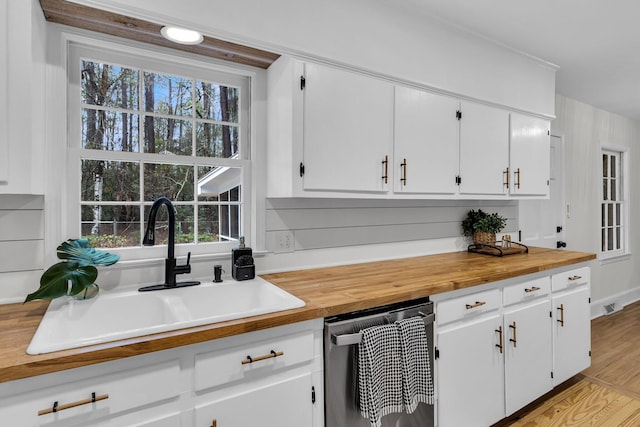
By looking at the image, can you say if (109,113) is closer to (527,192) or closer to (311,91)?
(311,91)

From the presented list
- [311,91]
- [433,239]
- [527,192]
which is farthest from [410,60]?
[527,192]

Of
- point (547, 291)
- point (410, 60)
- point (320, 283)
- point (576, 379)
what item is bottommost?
point (576, 379)

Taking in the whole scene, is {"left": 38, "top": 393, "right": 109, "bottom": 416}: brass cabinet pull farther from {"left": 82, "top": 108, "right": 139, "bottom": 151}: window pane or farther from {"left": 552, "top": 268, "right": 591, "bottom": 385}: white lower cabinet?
{"left": 552, "top": 268, "right": 591, "bottom": 385}: white lower cabinet

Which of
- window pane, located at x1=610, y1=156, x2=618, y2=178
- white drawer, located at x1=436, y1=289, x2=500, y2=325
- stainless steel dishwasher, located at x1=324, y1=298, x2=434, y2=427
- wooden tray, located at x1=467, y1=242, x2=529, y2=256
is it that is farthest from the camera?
window pane, located at x1=610, y1=156, x2=618, y2=178

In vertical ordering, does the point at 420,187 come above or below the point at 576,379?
above

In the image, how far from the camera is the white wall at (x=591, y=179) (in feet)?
12.5

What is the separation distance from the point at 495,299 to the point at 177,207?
5.87ft

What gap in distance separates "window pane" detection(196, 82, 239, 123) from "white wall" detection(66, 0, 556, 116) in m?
0.39

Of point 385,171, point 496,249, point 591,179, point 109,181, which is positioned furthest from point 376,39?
point 591,179

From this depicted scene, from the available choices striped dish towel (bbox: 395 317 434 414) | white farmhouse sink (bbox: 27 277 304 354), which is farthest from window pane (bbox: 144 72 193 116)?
striped dish towel (bbox: 395 317 434 414)

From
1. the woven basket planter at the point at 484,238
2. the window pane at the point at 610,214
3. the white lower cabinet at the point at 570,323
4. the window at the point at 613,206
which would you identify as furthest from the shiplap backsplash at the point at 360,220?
the window pane at the point at 610,214

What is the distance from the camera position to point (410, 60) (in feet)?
6.89

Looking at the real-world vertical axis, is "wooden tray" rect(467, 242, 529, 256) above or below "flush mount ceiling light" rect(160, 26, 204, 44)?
below

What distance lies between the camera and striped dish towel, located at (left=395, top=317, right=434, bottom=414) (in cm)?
152
